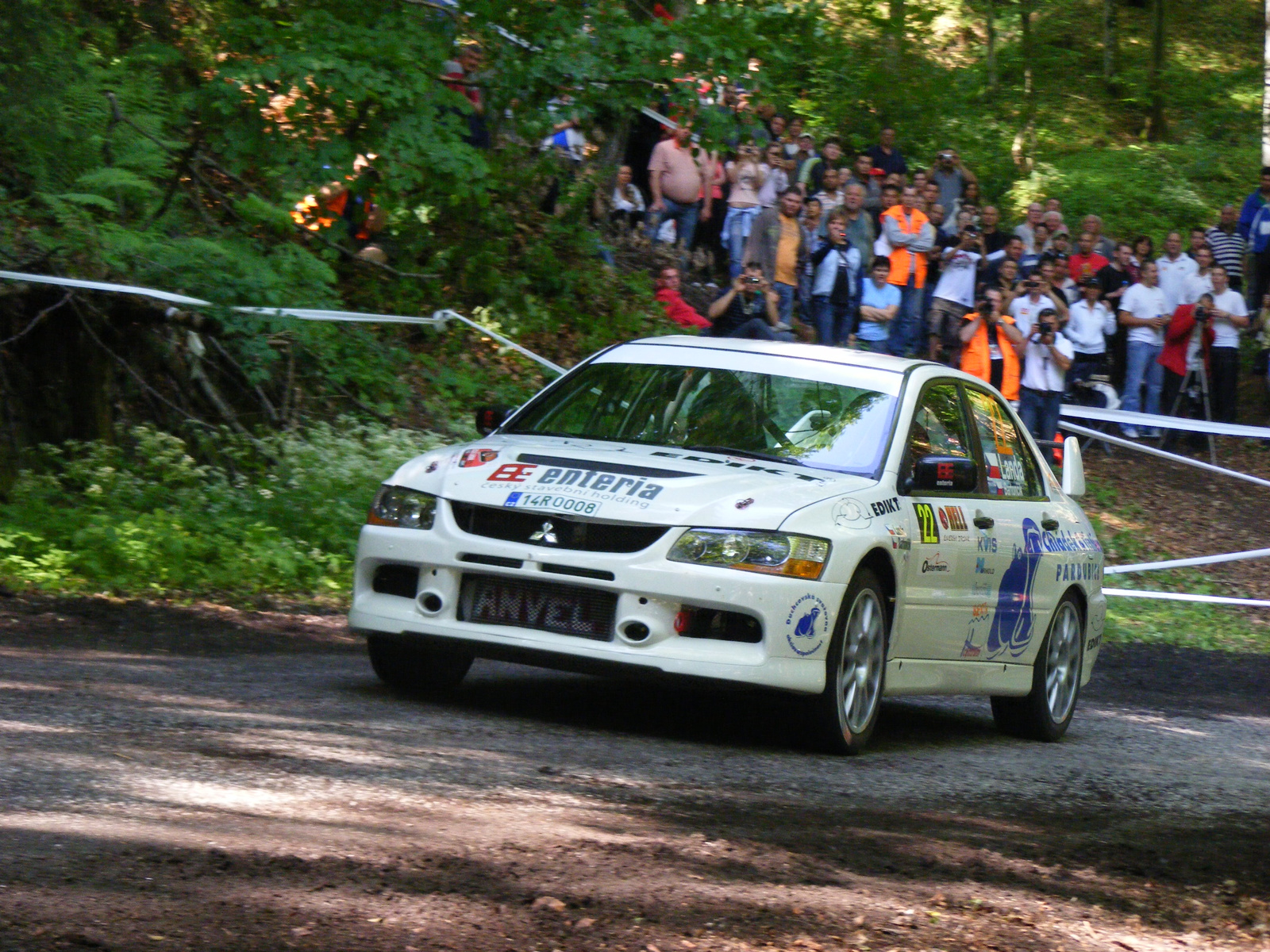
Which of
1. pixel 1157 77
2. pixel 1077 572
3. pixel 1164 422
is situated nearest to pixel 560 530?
pixel 1077 572

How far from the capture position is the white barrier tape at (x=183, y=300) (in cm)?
1248

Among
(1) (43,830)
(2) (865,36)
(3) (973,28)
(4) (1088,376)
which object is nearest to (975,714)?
(1) (43,830)

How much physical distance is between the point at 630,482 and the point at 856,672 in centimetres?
130

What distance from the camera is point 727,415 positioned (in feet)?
27.2

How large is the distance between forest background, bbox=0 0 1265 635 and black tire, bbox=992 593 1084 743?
4597mm

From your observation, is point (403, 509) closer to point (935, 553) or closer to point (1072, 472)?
point (935, 553)

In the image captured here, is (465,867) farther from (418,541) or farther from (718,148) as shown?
(718,148)

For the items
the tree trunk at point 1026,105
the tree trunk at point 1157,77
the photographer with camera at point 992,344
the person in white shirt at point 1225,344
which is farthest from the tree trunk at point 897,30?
the photographer with camera at point 992,344

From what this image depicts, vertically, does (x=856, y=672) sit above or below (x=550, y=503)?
below

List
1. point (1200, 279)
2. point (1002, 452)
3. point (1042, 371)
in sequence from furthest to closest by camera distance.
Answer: point (1200, 279) < point (1042, 371) < point (1002, 452)

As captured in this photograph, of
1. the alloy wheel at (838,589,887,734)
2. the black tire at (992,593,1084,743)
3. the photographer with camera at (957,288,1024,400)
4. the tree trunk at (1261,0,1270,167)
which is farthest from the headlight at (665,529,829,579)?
the tree trunk at (1261,0,1270,167)

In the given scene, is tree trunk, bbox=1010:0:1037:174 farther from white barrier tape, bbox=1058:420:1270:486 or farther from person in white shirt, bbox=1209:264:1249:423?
white barrier tape, bbox=1058:420:1270:486

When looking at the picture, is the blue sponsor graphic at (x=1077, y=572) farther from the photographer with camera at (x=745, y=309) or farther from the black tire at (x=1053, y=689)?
the photographer with camera at (x=745, y=309)

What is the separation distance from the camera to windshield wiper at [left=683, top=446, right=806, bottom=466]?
7.97 metres
